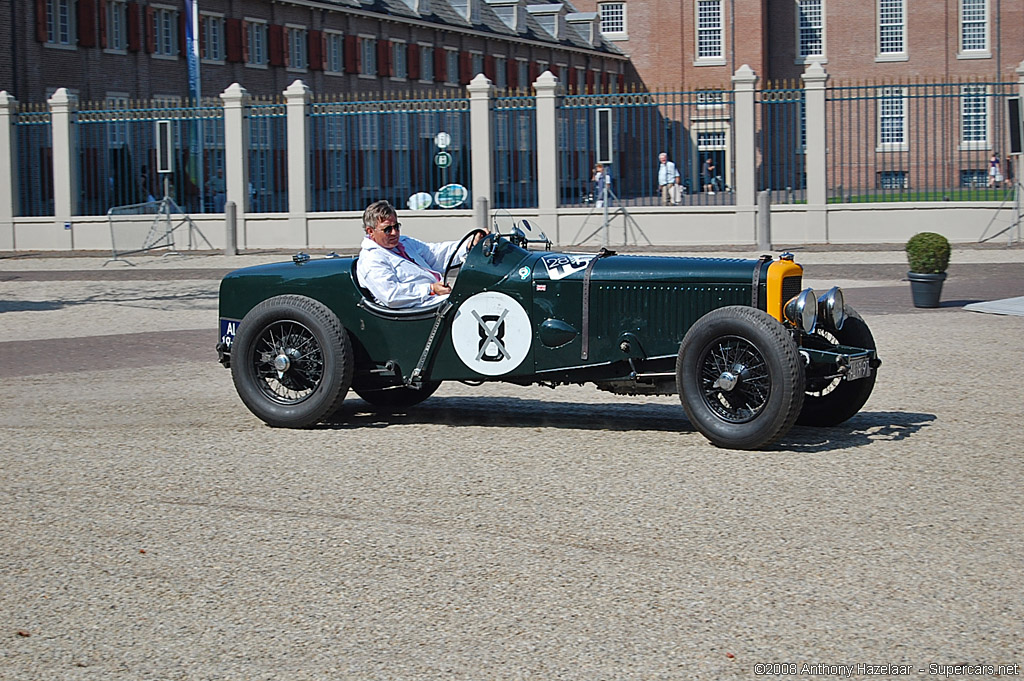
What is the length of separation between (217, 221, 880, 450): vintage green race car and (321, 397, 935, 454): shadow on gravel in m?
0.24

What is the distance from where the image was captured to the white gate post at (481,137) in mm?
28766

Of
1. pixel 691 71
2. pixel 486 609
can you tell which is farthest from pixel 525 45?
pixel 486 609

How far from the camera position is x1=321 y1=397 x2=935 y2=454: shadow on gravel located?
26.6 ft

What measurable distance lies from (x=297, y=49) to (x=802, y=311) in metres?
43.9

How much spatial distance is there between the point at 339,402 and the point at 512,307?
1226 mm

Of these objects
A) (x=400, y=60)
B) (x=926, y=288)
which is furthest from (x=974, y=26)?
(x=926, y=288)

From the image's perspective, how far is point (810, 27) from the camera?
6212 centimetres

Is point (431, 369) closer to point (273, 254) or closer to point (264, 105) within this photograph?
point (273, 254)

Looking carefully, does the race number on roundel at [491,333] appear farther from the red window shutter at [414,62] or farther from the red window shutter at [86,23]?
the red window shutter at [414,62]

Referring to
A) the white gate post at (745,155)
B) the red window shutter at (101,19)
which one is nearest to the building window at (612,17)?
the red window shutter at (101,19)

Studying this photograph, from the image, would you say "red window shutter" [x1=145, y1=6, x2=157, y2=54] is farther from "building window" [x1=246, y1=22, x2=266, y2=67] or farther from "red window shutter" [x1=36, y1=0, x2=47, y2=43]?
"red window shutter" [x1=36, y1=0, x2=47, y2=43]

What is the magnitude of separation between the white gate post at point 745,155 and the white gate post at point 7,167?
16.1 metres

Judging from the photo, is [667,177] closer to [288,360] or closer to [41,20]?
[41,20]

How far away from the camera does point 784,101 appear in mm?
26250
